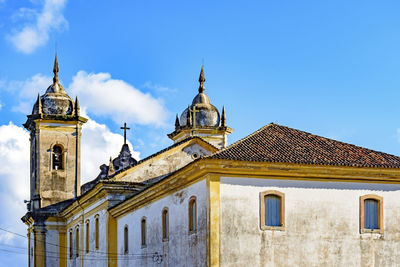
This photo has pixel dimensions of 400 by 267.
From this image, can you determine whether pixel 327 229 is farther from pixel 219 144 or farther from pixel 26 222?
pixel 26 222

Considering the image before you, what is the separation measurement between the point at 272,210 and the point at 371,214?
3.42m

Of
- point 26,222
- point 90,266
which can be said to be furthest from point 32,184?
point 90,266

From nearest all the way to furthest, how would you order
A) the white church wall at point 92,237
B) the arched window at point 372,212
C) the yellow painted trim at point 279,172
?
the yellow painted trim at point 279,172
the arched window at point 372,212
the white church wall at point 92,237

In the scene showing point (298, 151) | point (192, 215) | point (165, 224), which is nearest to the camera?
point (192, 215)

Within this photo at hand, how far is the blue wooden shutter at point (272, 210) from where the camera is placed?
2439 cm

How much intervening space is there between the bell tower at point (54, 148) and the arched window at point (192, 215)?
22.7 metres

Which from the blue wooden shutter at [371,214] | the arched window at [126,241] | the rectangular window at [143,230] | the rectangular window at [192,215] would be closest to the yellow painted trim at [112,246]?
the arched window at [126,241]

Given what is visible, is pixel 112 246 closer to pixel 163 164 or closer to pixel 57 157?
pixel 163 164

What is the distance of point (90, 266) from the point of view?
38219 millimetres

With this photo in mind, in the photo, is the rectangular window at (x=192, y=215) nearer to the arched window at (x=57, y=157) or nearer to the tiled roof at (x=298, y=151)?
the tiled roof at (x=298, y=151)

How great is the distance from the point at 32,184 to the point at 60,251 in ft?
14.8

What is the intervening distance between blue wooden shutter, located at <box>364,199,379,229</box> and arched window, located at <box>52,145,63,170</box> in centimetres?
2570

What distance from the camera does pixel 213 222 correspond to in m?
23.6

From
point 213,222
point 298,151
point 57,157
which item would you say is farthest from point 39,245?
point 213,222
